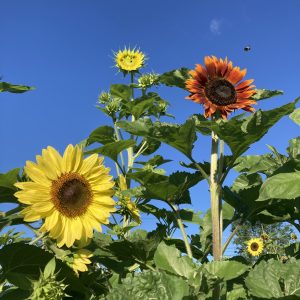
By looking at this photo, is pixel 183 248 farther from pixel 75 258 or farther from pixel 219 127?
pixel 75 258

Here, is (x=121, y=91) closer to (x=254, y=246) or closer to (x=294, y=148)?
(x=294, y=148)

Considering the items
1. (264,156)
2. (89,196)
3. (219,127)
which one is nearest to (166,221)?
(264,156)

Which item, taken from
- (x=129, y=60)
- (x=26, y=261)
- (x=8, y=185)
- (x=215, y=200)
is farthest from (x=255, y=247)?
(x=8, y=185)

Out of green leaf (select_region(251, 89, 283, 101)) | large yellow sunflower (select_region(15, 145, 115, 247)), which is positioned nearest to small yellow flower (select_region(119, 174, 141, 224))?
large yellow sunflower (select_region(15, 145, 115, 247))

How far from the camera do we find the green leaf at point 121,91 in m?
4.14

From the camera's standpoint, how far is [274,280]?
177 cm

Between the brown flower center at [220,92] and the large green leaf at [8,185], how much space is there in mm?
1216

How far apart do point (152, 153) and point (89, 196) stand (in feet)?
7.33

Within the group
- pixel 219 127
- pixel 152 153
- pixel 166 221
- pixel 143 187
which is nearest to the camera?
pixel 219 127

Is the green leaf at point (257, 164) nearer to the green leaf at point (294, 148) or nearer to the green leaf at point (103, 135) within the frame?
the green leaf at point (294, 148)

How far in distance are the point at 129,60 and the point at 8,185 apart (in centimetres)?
297

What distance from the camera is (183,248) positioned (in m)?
2.75

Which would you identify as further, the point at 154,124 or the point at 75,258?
the point at 154,124

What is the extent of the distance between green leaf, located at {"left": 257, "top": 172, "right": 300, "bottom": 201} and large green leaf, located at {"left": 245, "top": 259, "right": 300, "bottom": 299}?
1.32 feet
